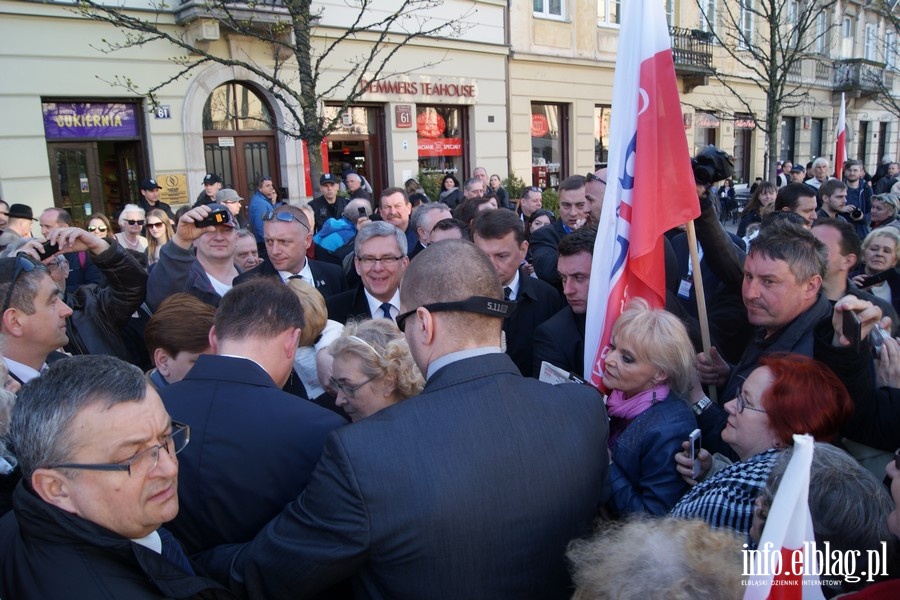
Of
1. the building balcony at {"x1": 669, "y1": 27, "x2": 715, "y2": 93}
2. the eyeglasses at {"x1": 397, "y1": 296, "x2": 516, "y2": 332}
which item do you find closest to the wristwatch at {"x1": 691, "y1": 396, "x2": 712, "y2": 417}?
the eyeglasses at {"x1": 397, "y1": 296, "x2": 516, "y2": 332}

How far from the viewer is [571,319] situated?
137 inches

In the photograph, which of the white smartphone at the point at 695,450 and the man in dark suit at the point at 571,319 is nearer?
the white smartphone at the point at 695,450

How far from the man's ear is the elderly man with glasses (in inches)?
59.2

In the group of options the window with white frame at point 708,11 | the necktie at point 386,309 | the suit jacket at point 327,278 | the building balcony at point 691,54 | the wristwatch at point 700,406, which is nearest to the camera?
the wristwatch at point 700,406

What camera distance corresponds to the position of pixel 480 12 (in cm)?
1504

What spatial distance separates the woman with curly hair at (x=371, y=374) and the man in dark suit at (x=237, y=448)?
50cm

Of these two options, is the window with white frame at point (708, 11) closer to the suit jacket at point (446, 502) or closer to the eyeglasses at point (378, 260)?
the eyeglasses at point (378, 260)

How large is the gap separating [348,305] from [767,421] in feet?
8.49

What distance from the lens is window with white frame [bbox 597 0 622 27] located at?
17.7 m

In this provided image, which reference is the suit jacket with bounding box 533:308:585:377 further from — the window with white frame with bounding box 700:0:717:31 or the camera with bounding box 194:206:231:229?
the window with white frame with bounding box 700:0:717:31

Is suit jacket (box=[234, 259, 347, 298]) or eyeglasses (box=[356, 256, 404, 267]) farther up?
eyeglasses (box=[356, 256, 404, 267])

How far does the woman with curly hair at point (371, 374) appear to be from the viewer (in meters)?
2.41

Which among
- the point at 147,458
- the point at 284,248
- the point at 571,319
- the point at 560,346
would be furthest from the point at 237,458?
the point at 284,248

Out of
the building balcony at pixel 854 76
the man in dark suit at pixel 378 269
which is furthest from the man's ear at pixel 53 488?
the building balcony at pixel 854 76
